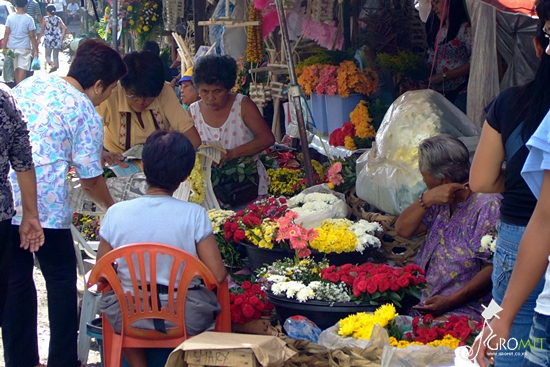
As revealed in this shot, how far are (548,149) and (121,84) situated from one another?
343 centimetres

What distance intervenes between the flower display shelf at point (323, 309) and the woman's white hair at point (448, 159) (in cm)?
59

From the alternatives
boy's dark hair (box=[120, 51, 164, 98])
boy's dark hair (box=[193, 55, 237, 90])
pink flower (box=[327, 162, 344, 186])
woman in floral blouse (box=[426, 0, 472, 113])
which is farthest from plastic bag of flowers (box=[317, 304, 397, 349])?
woman in floral blouse (box=[426, 0, 472, 113])

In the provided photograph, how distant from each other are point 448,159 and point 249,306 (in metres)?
1.13

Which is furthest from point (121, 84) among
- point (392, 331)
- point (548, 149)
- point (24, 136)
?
point (548, 149)

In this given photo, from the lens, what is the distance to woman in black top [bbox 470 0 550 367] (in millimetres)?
1981

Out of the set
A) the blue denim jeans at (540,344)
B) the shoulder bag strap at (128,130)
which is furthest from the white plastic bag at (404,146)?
the blue denim jeans at (540,344)

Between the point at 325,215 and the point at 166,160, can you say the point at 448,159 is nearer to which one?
the point at 325,215

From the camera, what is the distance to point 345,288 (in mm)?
3158

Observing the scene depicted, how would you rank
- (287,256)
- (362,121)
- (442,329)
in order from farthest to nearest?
(362,121) → (287,256) → (442,329)

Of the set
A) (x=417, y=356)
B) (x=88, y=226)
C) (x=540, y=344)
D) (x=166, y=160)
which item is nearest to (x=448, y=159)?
(x=417, y=356)

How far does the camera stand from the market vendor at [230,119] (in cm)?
504

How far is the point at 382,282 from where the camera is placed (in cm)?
304

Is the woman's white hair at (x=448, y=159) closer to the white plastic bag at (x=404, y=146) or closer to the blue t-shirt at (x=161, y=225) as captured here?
the white plastic bag at (x=404, y=146)

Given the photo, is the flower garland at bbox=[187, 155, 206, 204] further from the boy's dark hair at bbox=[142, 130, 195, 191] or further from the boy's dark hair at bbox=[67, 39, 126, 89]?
the boy's dark hair at bbox=[142, 130, 195, 191]
